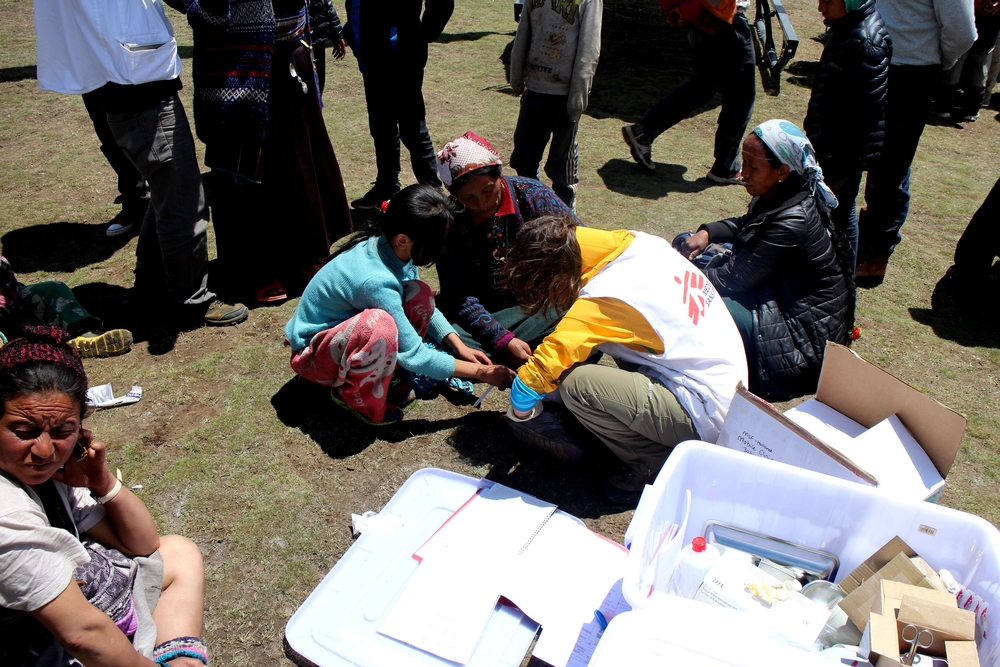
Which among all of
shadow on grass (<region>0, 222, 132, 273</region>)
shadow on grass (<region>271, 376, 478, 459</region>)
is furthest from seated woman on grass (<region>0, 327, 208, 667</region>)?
shadow on grass (<region>0, 222, 132, 273</region>)

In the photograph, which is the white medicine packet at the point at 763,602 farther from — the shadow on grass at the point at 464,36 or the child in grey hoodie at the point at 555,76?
the shadow on grass at the point at 464,36

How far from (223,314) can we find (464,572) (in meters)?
1.84

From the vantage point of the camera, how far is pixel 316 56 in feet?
14.2

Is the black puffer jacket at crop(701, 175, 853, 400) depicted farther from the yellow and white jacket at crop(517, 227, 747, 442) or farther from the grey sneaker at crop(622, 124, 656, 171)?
the grey sneaker at crop(622, 124, 656, 171)

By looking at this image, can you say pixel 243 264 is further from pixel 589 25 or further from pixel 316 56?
pixel 589 25

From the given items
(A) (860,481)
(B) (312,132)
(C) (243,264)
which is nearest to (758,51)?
(B) (312,132)

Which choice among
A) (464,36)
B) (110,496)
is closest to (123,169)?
(110,496)

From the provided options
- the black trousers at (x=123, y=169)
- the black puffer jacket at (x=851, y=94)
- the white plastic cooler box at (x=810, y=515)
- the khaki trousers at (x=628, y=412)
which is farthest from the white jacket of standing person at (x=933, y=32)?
the black trousers at (x=123, y=169)

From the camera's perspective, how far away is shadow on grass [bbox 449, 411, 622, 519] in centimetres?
242

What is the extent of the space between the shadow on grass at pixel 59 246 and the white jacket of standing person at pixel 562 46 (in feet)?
8.31

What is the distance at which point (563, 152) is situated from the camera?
4066 millimetres

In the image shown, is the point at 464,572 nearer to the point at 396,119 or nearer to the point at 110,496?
the point at 110,496

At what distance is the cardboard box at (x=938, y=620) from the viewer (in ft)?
4.55

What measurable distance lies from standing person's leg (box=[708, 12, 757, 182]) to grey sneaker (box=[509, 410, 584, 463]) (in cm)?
299
